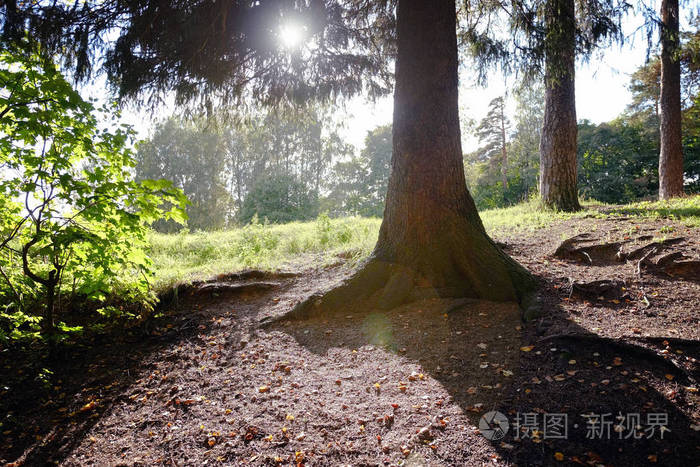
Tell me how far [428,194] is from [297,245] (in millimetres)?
3887

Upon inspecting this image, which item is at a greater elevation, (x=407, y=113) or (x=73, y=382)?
(x=407, y=113)

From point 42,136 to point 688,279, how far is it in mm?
5648

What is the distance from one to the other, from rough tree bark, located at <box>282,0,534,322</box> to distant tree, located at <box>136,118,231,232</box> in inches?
1045

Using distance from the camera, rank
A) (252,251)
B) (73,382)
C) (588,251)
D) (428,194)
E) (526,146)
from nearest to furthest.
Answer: (73,382) < (428,194) < (588,251) < (252,251) < (526,146)

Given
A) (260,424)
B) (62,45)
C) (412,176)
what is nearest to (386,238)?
(412,176)

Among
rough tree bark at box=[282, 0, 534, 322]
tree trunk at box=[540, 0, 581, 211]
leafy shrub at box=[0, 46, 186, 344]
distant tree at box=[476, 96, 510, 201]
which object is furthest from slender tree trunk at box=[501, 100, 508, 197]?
leafy shrub at box=[0, 46, 186, 344]

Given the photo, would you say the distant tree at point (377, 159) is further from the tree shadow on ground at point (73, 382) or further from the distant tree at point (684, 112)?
the tree shadow on ground at point (73, 382)

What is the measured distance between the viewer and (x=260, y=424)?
93.0 inches

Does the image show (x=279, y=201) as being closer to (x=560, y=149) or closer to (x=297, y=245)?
(x=297, y=245)

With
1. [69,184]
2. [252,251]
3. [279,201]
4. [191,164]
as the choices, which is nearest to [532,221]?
[252,251]

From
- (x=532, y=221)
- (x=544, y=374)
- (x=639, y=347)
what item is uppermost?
(x=532, y=221)

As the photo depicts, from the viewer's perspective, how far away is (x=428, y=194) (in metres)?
3.86

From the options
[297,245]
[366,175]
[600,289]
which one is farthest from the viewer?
[366,175]

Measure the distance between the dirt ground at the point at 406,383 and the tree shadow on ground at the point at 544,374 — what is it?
1 cm
